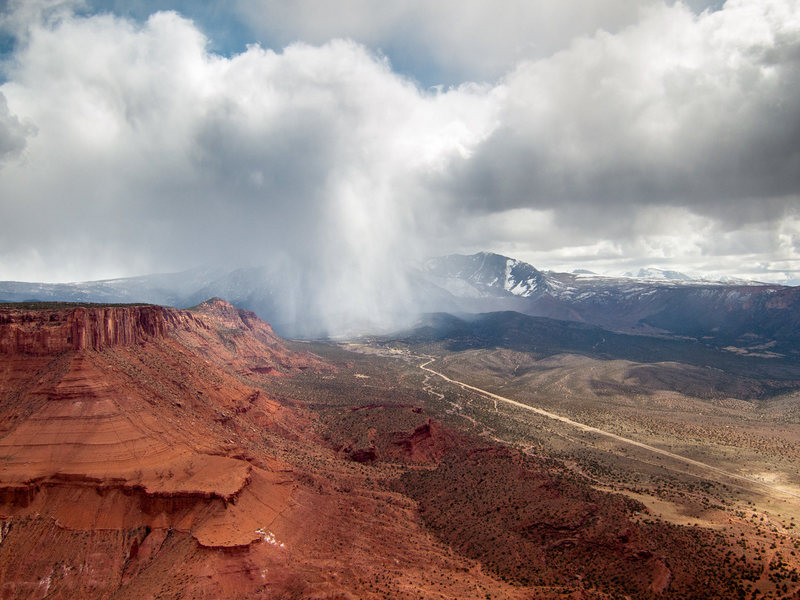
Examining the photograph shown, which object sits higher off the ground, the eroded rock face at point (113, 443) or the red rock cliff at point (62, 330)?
the red rock cliff at point (62, 330)

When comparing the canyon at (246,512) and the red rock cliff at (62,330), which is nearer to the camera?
the canyon at (246,512)

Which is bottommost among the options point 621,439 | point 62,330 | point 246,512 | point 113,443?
point 621,439

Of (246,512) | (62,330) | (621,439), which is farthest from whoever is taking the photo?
(621,439)

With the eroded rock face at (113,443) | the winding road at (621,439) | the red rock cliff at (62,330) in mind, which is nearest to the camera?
the eroded rock face at (113,443)

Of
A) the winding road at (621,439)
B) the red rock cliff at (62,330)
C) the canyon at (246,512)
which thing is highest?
the red rock cliff at (62,330)

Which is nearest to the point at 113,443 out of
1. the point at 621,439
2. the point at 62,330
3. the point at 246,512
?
the point at 246,512

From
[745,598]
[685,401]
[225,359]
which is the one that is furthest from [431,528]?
[685,401]

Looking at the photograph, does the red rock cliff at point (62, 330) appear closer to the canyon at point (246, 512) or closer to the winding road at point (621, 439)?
the canyon at point (246, 512)

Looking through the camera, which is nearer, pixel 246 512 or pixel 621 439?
pixel 246 512

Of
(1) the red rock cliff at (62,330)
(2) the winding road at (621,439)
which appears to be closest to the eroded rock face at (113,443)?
(1) the red rock cliff at (62,330)

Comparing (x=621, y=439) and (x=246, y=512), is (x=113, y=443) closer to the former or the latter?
(x=246, y=512)

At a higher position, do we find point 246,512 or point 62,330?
point 62,330

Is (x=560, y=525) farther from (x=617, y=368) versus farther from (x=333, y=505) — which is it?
(x=617, y=368)
